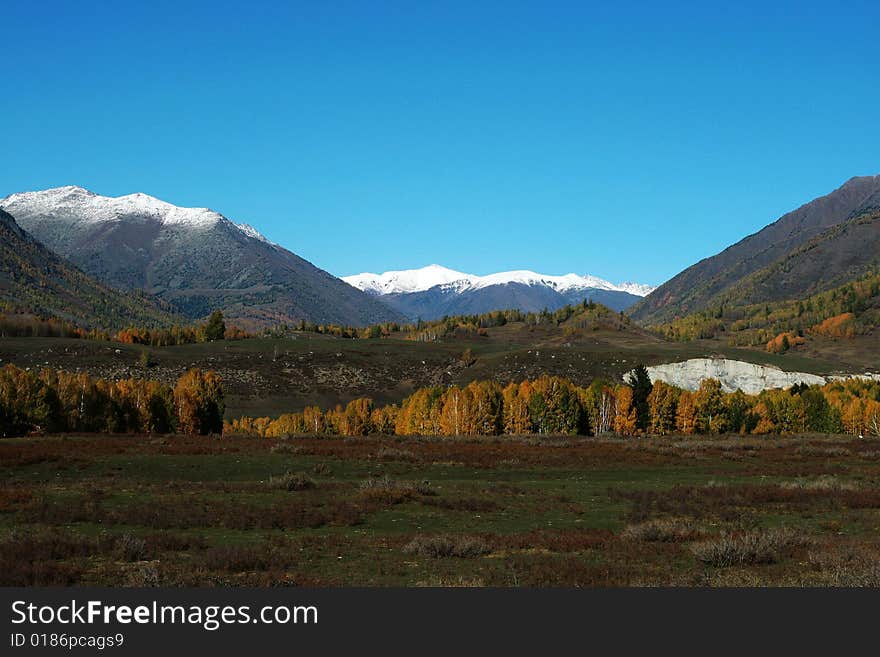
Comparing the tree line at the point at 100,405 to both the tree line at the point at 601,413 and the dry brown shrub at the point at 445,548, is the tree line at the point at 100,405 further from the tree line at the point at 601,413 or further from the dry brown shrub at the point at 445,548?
the dry brown shrub at the point at 445,548

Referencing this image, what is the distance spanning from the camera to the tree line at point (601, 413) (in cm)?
13050

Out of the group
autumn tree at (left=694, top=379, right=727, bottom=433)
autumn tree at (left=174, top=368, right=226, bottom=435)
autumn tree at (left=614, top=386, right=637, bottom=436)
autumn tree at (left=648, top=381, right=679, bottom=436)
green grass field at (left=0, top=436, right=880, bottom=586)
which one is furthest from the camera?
autumn tree at (left=694, top=379, right=727, bottom=433)

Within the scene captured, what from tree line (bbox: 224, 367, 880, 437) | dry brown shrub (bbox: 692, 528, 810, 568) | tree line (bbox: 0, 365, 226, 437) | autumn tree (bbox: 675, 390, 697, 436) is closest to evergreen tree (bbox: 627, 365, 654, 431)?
tree line (bbox: 224, 367, 880, 437)

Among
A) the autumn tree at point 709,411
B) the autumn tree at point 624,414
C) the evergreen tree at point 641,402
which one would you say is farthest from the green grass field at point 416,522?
the autumn tree at point 709,411

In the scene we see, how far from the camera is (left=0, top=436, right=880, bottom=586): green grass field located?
2009 centimetres

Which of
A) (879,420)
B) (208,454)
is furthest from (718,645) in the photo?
(879,420)

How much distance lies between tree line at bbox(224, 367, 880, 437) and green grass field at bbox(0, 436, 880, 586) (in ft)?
230

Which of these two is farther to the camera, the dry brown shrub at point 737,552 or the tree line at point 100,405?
the tree line at point 100,405

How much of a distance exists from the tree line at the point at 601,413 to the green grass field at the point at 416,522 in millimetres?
70003

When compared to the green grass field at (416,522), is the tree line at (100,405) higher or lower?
higher

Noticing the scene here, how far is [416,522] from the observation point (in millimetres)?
31000

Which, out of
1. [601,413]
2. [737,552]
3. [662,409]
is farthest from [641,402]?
[737,552]

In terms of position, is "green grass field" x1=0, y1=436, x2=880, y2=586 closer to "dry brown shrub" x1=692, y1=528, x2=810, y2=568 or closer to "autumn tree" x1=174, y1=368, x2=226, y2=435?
"dry brown shrub" x1=692, y1=528, x2=810, y2=568

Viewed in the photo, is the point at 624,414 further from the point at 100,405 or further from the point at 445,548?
the point at 445,548
